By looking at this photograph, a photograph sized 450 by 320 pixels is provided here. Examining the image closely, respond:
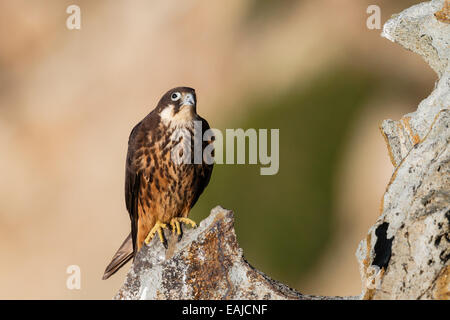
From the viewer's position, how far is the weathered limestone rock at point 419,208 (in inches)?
102

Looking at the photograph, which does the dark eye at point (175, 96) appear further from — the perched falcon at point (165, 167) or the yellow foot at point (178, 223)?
the yellow foot at point (178, 223)

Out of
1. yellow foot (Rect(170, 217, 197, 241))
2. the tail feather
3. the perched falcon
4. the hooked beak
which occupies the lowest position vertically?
the tail feather

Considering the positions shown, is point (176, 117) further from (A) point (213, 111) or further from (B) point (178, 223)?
(A) point (213, 111)

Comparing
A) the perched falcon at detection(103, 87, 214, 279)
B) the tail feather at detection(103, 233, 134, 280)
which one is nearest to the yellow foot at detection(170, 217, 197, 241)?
the perched falcon at detection(103, 87, 214, 279)

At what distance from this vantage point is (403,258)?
8.86 feet

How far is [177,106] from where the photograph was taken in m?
4.34

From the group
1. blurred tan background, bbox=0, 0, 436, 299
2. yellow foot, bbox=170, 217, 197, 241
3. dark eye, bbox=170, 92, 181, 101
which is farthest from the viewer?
blurred tan background, bbox=0, 0, 436, 299

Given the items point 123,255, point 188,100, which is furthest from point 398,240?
point 123,255

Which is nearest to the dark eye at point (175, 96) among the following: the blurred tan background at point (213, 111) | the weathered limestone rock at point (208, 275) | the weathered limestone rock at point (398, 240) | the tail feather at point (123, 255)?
the weathered limestone rock at point (398, 240)

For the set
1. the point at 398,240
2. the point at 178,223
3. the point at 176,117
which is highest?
the point at 176,117

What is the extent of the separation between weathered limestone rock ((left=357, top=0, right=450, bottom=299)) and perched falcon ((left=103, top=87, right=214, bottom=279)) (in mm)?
1444

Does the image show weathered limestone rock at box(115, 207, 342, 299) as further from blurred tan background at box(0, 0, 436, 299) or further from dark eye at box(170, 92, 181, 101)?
blurred tan background at box(0, 0, 436, 299)

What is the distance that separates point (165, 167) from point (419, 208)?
208cm

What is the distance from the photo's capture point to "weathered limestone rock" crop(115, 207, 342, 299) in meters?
3.07
